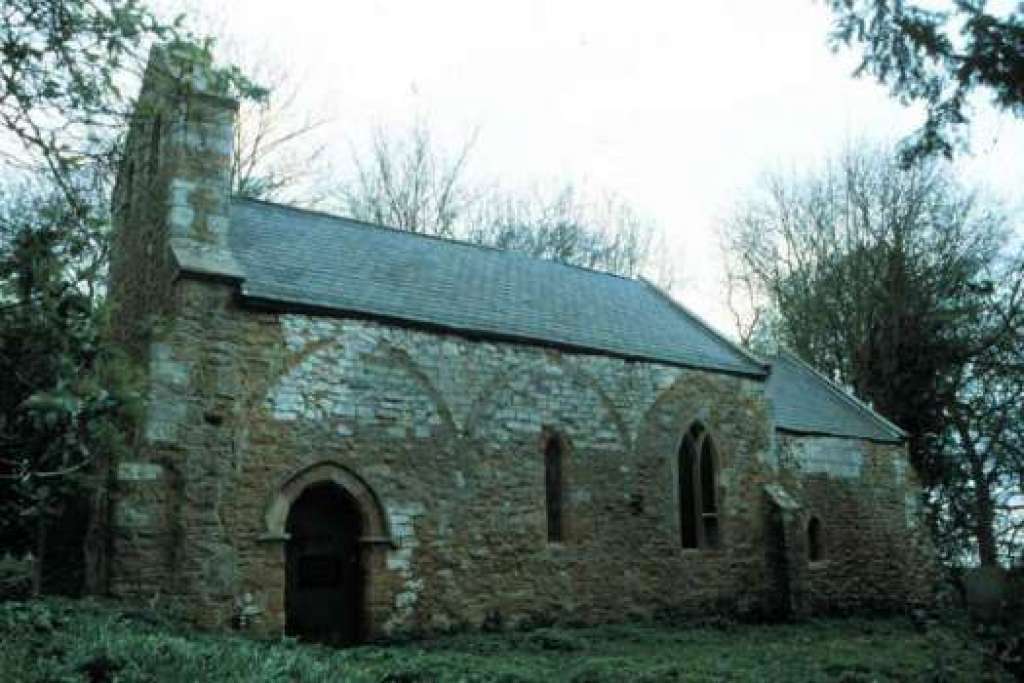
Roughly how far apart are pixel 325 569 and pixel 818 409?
40.8 ft

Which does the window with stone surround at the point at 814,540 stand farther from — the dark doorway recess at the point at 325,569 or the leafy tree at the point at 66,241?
the leafy tree at the point at 66,241

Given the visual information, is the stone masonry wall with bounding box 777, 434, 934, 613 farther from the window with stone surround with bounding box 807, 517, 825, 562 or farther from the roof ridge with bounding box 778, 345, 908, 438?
the roof ridge with bounding box 778, 345, 908, 438

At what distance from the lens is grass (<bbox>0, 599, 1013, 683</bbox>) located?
21.9 feet

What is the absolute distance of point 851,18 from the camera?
321 inches

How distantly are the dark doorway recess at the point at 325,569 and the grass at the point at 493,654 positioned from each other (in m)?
1.14

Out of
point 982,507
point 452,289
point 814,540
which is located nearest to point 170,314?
point 452,289

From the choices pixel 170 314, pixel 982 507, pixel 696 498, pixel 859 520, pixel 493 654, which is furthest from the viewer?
pixel 982 507

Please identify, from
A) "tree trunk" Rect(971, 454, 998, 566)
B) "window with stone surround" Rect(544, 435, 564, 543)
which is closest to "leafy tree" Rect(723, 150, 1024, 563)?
"tree trunk" Rect(971, 454, 998, 566)

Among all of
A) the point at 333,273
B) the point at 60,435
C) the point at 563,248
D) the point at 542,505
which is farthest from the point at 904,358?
the point at 60,435

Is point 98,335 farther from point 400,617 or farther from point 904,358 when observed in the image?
point 904,358

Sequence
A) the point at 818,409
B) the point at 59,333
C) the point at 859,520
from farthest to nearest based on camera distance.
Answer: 1. the point at 818,409
2. the point at 859,520
3. the point at 59,333

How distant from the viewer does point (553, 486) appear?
15062 mm

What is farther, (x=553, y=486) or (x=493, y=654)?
(x=553, y=486)

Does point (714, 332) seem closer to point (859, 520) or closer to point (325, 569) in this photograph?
point (859, 520)
